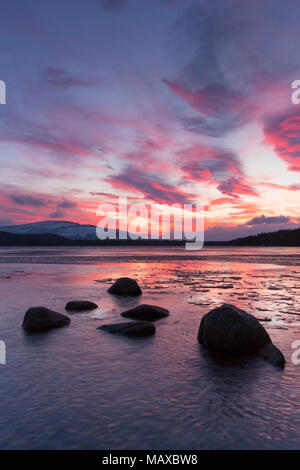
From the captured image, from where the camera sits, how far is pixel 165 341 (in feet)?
32.0

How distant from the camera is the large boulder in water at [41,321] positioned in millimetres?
10992

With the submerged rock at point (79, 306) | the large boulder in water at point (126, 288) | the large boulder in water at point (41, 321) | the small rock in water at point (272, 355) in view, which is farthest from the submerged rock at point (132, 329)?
the large boulder in water at point (126, 288)

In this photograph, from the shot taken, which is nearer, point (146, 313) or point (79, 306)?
point (146, 313)

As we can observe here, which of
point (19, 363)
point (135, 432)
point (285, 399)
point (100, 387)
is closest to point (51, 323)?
point (19, 363)

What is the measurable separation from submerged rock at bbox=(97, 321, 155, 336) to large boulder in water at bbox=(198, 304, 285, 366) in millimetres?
2029

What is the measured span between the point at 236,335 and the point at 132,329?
11.4 feet

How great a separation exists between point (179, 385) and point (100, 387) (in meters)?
1.66

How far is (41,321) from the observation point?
36.8ft

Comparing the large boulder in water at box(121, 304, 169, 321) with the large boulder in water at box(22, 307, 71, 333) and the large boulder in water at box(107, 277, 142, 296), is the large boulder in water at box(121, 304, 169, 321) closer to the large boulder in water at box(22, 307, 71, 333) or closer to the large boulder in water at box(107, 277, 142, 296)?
the large boulder in water at box(22, 307, 71, 333)

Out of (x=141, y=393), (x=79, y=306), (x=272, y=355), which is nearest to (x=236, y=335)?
(x=272, y=355)

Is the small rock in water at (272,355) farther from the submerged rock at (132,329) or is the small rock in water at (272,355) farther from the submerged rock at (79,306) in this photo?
the submerged rock at (79,306)

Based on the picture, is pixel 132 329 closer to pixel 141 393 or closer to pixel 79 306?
pixel 141 393

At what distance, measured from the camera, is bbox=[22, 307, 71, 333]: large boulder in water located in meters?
11.0
